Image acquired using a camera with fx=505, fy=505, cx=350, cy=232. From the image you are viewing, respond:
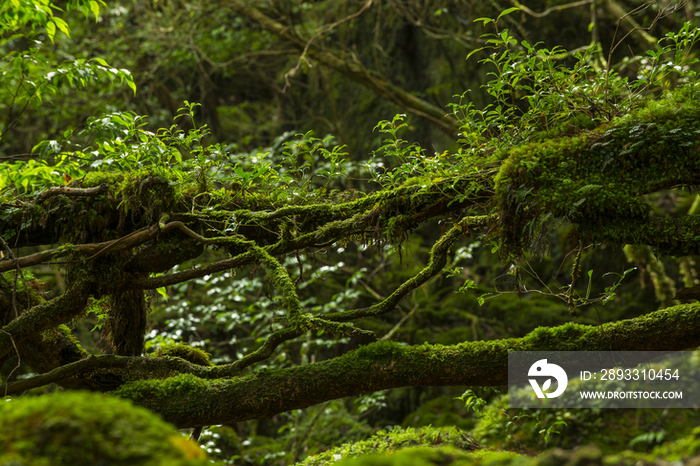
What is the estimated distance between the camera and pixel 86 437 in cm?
133

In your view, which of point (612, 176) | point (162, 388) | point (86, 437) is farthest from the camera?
point (162, 388)

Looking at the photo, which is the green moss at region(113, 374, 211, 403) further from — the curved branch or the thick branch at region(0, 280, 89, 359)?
the curved branch

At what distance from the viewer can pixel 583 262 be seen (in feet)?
25.4

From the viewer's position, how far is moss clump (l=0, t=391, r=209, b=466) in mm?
1290

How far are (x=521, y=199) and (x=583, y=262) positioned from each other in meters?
5.70

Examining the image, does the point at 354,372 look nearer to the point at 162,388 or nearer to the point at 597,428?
the point at 162,388

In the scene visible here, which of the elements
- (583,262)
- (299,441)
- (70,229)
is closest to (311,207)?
(70,229)

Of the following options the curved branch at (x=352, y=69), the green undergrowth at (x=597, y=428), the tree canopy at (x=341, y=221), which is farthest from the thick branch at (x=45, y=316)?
the curved branch at (x=352, y=69)

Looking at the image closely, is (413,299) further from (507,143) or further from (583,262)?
(507,143)

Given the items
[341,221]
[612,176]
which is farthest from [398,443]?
[612,176]

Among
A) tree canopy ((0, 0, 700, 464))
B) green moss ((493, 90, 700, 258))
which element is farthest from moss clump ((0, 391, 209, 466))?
green moss ((493, 90, 700, 258))

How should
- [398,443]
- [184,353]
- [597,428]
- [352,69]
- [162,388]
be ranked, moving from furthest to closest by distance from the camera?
[352,69]
[597,428]
[184,353]
[398,443]
[162,388]

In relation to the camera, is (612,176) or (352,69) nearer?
(612,176)

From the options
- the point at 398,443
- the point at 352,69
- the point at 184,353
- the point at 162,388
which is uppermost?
the point at 352,69
